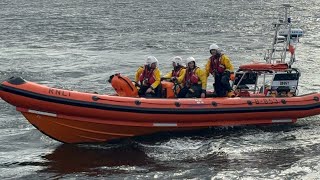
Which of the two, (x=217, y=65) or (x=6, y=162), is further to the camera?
(x=217, y=65)

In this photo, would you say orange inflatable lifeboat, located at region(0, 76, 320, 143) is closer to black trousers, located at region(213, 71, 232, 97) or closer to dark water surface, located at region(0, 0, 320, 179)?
dark water surface, located at region(0, 0, 320, 179)

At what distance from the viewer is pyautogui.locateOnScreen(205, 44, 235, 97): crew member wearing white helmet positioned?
10734mm

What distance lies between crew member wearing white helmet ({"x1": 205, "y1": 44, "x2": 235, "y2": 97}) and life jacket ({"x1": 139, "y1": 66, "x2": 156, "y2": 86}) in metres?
1.09

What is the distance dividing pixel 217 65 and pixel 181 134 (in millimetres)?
1539

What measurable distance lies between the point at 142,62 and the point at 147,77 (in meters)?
8.64

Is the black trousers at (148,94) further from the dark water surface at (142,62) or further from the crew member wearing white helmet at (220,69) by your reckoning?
the crew member wearing white helmet at (220,69)

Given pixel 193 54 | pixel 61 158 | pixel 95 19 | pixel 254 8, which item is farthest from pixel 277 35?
pixel 254 8

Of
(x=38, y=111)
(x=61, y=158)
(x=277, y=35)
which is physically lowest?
(x=61, y=158)

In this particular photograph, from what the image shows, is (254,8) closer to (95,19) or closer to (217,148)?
(95,19)

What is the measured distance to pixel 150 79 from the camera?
34.2ft

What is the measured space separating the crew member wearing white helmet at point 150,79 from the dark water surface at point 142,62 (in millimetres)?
816

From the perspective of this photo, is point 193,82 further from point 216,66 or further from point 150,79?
point 150,79

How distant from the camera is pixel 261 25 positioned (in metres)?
30.2

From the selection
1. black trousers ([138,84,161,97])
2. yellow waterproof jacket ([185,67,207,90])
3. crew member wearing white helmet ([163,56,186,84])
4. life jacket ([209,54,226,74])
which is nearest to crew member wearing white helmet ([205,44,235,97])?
life jacket ([209,54,226,74])
